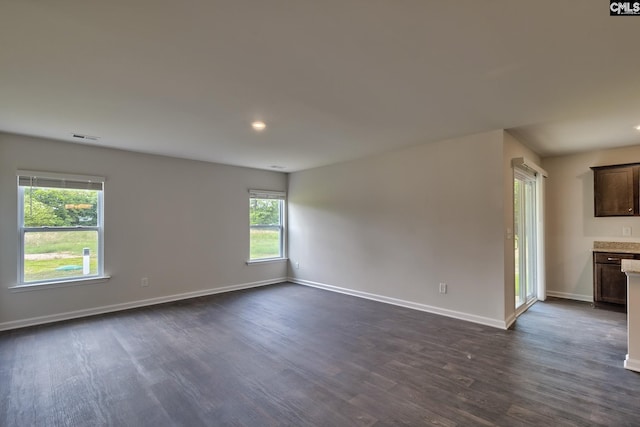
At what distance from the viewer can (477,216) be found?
3.88 meters

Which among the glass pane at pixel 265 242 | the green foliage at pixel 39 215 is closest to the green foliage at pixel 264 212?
the glass pane at pixel 265 242

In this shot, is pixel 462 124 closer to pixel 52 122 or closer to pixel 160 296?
pixel 52 122

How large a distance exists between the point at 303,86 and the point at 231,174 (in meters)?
3.75

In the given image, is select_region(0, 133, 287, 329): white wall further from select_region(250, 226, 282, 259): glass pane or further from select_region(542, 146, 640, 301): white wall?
select_region(542, 146, 640, 301): white wall

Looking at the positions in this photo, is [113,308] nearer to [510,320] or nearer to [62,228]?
[62,228]

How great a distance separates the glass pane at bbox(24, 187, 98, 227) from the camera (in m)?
3.98

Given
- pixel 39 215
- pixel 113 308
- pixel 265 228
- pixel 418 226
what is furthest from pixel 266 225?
pixel 39 215

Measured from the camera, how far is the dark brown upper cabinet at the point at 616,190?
4.42 meters

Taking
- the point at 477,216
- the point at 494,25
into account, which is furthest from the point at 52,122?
the point at 477,216

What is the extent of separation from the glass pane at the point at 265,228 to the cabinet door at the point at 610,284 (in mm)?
5507

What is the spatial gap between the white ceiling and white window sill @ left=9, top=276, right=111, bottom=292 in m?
1.94

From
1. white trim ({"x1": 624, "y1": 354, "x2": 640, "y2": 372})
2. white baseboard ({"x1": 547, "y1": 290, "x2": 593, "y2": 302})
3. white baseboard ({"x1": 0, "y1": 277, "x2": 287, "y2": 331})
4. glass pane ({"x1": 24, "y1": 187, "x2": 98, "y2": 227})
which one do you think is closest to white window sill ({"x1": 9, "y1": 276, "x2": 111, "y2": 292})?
white baseboard ({"x1": 0, "y1": 277, "x2": 287, "y2": 331})

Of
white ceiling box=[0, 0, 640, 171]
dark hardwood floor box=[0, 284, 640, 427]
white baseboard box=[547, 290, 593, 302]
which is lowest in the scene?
dark hardwood floor box=[0, 284, 640, 427]

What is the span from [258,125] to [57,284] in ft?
11.5
